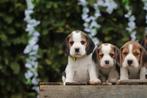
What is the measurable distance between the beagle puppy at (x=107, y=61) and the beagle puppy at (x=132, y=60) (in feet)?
0.13

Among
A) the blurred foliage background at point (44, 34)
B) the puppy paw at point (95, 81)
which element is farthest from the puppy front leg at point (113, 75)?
the blurred foliage background at point (44, 34)

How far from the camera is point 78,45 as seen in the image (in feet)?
9.30

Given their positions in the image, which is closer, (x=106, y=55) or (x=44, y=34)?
(x=106, y=55)

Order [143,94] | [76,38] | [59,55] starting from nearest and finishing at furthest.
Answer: [143,94] → [76,38] → [59,55]

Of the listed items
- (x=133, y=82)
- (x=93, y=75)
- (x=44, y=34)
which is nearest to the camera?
(x=133, y=82)

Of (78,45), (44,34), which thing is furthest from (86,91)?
(44,34)

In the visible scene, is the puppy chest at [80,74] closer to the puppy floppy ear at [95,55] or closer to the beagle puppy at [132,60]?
the puppy floppy ear at [95,55]

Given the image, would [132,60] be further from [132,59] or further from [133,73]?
[133,73]

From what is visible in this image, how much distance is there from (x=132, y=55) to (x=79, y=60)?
0.82ft

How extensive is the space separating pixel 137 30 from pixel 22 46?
972mm

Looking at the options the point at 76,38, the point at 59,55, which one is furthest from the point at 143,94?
the point at 59,55

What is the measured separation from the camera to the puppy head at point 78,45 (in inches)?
111

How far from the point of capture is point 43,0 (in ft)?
17.6

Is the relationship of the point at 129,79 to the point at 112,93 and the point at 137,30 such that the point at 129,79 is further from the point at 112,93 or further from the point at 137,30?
the point at 137,30
